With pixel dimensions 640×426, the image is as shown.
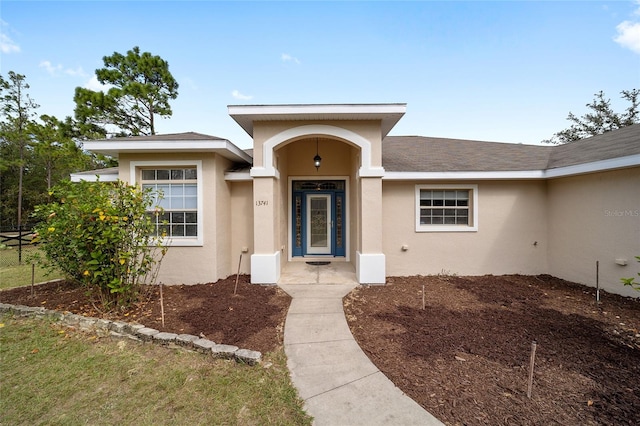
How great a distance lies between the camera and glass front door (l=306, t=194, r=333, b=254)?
8.44m

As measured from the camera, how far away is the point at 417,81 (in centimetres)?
952

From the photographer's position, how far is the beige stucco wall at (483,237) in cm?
686

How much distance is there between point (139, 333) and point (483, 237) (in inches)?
311

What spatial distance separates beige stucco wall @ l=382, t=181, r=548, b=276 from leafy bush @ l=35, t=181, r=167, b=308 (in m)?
5.68

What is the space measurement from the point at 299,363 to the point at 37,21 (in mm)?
10353

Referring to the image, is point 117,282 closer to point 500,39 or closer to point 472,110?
point 500,39

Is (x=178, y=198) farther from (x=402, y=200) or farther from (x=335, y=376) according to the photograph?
(x=402, y=200)

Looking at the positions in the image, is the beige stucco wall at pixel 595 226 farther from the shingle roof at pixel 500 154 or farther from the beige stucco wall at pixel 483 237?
the shingle roof at pixel 500 154

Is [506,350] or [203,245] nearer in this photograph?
[506,350]

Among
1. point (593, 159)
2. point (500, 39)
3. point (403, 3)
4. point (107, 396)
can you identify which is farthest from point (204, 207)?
point (500, 39)

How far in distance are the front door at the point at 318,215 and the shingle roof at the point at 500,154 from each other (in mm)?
2125

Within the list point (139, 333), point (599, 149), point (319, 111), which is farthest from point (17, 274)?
point (599, 149)

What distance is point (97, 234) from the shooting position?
4102 mm

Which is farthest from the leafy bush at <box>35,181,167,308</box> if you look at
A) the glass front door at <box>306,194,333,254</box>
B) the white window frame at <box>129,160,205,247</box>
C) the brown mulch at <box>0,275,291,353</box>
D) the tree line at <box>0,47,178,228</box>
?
the tree line at <box>0,47,178,228</box>
